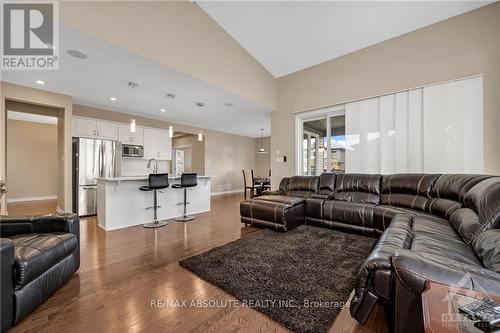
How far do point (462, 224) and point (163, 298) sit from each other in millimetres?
2675

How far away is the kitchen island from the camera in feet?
11.6

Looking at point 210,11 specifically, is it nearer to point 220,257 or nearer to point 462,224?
point 220,257

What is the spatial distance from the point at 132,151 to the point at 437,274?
20.5 feet

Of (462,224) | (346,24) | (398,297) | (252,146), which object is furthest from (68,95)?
(252,146)

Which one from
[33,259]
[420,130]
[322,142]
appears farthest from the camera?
[322,142]

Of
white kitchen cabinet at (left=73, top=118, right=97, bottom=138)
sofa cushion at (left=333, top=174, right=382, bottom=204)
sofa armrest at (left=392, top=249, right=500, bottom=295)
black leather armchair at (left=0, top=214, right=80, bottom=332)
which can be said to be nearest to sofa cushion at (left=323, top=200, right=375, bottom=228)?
sofa cushion at (left=333, top=174, right=382, bottom=204)

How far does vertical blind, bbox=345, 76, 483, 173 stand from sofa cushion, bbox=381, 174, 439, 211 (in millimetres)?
527

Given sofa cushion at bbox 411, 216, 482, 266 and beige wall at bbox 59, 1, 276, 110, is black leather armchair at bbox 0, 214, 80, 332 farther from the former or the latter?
sofa cushion at bbox 411, 216, 482, 266

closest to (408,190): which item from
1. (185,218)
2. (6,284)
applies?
(185,218)

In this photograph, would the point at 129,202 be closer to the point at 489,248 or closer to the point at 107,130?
the point at 107,130

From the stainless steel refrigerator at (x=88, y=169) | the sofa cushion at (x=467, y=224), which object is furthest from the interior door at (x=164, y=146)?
the sofa cushion at (x=467, y=224)

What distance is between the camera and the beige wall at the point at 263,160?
9.99 meters

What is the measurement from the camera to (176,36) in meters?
3.30

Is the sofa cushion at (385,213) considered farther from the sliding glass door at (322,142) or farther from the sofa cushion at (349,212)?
the sliding glass door at (322,142)
